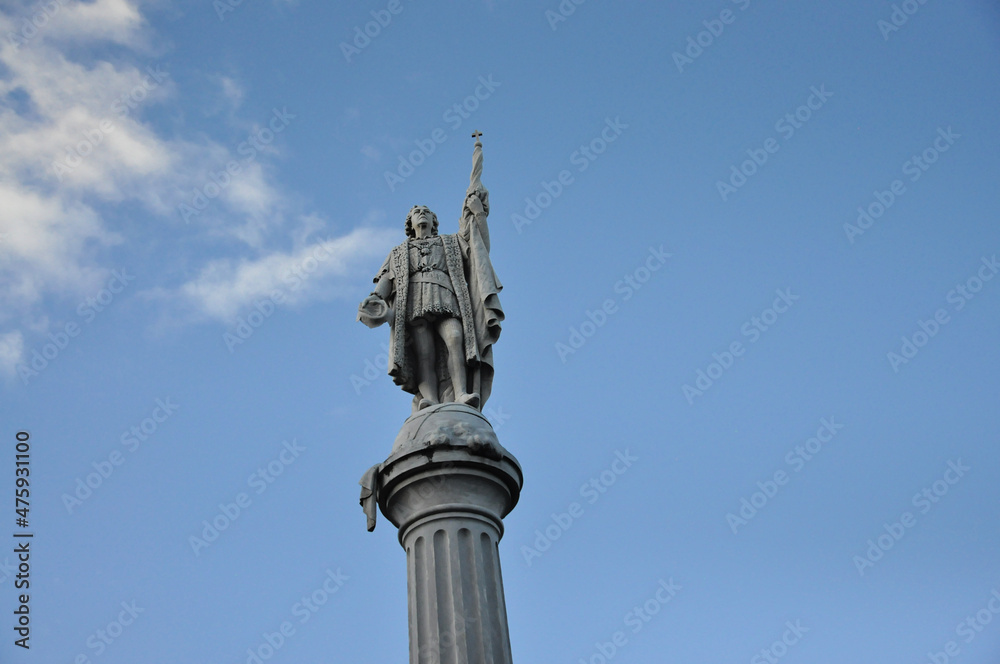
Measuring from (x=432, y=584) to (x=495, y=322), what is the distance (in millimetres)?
3819

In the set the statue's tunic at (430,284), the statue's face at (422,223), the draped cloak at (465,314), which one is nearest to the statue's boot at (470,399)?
the draped cloak at (465,314)

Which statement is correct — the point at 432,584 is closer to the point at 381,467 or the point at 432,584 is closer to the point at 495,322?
the point at 381,467

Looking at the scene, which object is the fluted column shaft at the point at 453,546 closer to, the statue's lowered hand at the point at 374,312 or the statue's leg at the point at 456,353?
the statue's leg at the point at 456,353

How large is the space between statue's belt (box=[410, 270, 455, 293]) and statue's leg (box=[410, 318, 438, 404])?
58 centimetres

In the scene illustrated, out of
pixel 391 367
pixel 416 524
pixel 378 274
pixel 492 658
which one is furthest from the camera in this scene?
pixel 378 274

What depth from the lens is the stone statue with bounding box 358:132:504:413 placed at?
12211 mm

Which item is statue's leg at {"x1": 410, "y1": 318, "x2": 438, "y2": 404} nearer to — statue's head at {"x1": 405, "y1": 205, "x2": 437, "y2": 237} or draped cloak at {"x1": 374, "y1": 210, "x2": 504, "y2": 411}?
draped cloak at {"x1": 374, "y1": 210, "x2": 504, "y2": 411}

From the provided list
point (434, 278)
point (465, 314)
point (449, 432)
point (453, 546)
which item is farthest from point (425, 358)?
point (453, 546)

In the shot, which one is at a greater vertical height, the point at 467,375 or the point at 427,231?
the point at 427,231

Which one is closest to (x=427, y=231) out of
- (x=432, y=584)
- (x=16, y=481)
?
(x=432, y=584)

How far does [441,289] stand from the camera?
1263cm

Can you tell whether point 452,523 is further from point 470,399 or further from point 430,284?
point 430,284

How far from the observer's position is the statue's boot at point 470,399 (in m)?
11.7

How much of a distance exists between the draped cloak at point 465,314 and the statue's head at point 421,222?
1.71 ft
